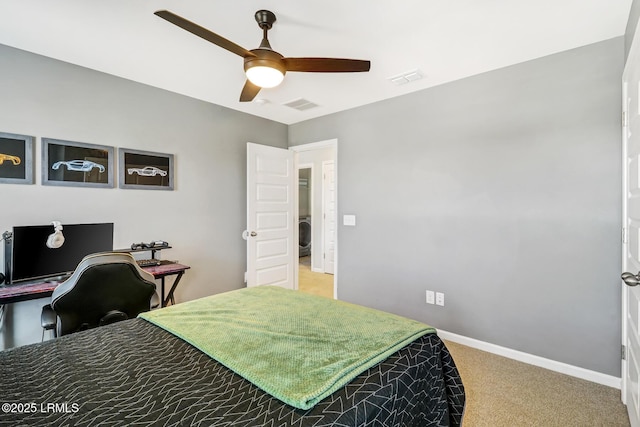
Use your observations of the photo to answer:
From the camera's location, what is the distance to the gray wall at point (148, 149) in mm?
2348

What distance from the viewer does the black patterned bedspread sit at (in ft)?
2.79

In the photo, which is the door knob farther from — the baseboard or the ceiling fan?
the ceiling fan

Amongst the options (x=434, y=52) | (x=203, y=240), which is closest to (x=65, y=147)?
(x=203, y=240)

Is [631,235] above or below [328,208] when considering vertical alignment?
below

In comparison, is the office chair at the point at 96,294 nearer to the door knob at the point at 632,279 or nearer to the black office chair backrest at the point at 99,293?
the black office chair backrest at the point at 99,293

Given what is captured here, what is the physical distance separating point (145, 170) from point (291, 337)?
246 centimetres

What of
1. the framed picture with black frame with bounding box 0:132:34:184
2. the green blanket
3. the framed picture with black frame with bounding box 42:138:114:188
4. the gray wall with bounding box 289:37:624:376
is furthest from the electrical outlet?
the framed picture with black frame with bounding box 0:132:34:184

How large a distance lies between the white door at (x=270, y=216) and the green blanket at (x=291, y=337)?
6.01ft

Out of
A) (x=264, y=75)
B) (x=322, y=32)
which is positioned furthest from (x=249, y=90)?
(x=322, y=32)

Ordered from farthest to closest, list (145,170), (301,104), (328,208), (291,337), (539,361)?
1. (328,208)
2. (301,104)
3. (145,170)
4. (539,361)
5. (291,337)

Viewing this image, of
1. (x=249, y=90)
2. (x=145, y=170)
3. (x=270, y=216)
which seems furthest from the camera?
(x=270, y=216)

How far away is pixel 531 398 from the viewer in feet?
6.64

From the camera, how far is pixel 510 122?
2547mm

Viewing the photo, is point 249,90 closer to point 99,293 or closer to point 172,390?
point 99,293
